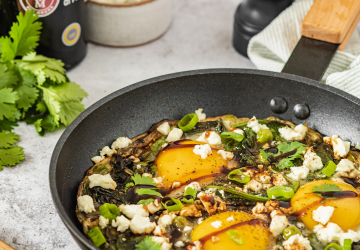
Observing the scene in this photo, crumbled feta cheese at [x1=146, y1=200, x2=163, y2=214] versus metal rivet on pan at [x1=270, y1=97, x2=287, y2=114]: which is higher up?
metal rivet on pan at [x1=270, y1=97, x2=287, y2=114]

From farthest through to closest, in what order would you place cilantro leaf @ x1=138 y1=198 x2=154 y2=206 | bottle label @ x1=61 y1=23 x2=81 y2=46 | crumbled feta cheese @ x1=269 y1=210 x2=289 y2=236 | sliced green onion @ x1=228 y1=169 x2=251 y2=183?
bottle label @ x1=61 y1=23 x2=81 y2=46 → sliced green onion @ x1=228 y1=169 x2=251 y2=183 → cilantro leaf @ x1=138 y1=198 x2=154 y2=206 → crumbled feta cheese @ x1=269 y1=210 x2=289 y2=236

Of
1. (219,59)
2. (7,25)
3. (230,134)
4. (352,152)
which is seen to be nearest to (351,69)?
(352,152)

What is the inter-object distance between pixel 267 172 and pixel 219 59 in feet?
4.74

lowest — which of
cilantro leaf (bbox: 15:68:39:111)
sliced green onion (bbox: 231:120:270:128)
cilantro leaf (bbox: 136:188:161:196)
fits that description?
cilantro leaf (bbox: 136:188:161:196)

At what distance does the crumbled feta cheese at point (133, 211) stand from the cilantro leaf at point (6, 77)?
3.87ft

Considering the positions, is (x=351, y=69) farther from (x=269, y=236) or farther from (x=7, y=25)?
(x=7, y=25)

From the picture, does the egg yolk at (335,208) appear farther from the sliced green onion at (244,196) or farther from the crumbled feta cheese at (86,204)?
the crumbled feta cheese at (86,204)

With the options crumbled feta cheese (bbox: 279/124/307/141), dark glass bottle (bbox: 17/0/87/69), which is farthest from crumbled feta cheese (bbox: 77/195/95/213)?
dark glass bottle (bbox: 17/0/87/69)

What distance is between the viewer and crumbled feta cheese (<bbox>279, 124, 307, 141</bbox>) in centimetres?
216

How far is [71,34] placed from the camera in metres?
2.77

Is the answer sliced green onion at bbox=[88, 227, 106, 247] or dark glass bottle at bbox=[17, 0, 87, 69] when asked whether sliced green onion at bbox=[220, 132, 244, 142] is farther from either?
dark glass bottle at bbox=[17, 0, 87, 69]

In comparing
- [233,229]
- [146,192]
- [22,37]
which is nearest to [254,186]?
[233,229]

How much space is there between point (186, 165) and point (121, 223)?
481mm

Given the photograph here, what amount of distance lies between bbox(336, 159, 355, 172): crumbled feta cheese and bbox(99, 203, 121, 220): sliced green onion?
3.72 feet
